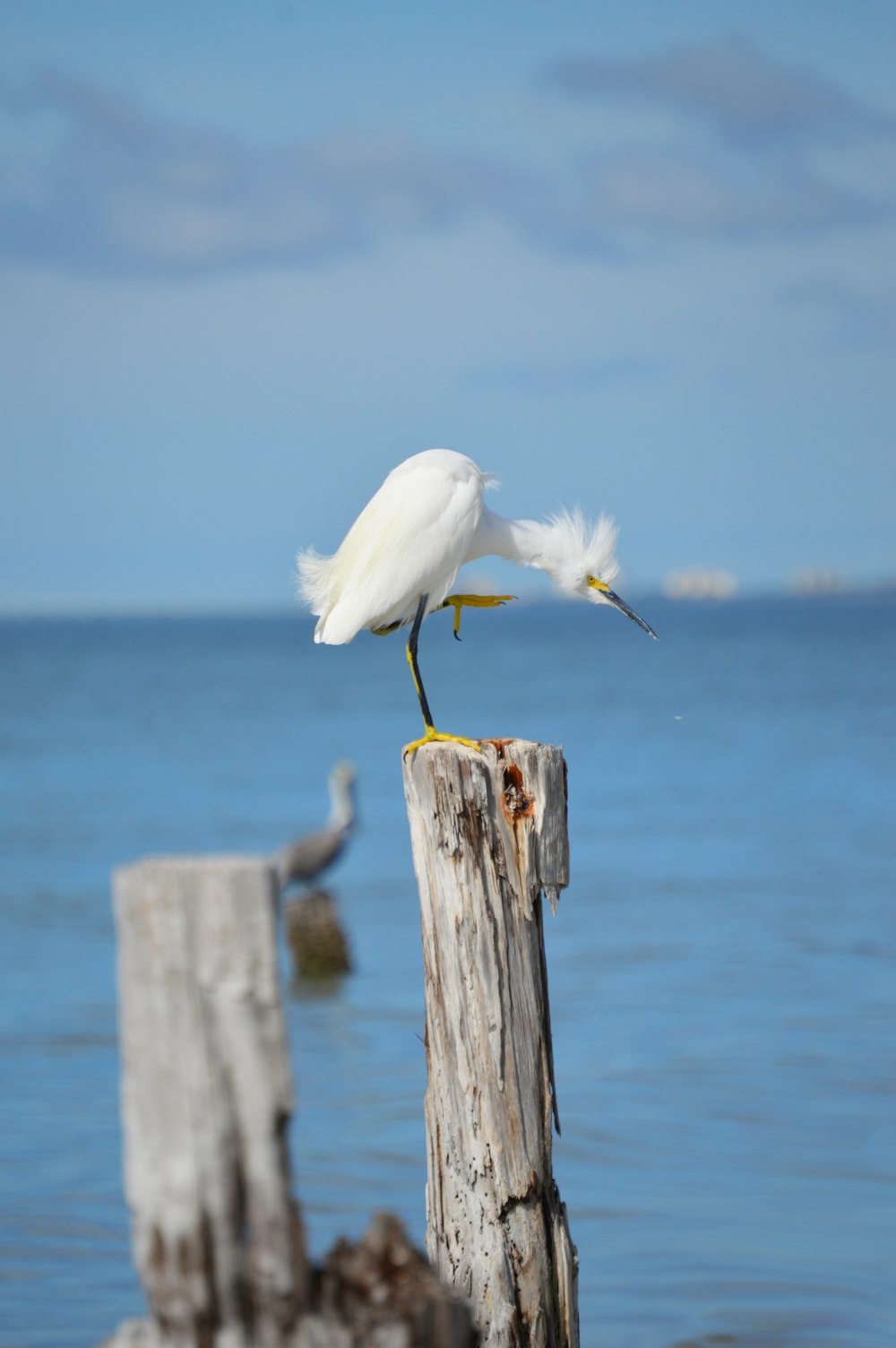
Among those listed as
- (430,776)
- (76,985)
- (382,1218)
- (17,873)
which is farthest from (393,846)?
(382,1218)

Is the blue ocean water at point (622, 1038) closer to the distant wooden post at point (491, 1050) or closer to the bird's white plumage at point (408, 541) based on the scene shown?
the distant wooden post at point (491, 1050)

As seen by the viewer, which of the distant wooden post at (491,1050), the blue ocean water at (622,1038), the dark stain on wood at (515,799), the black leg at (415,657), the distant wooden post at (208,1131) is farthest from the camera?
the blue ocean water at (622,1038)

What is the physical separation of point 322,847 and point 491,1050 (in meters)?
9.60

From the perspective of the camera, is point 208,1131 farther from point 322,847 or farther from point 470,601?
point 322,847

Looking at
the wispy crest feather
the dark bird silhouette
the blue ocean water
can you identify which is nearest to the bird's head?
the wispy crest feather

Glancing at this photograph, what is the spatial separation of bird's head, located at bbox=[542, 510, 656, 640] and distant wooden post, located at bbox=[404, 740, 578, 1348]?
5.56ft

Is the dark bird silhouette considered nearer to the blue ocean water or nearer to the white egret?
the blue ocean water

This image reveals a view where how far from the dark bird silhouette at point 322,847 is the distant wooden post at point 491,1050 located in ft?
29.6

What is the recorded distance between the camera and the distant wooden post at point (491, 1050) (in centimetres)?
410

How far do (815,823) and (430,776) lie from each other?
60.4 ft

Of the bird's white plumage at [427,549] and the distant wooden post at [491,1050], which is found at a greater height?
the bird's white plumage at [427,549]

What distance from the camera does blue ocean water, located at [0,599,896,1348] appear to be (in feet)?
23.7

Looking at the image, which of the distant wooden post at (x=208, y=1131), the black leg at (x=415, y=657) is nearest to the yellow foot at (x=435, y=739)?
the black leg at (x=415, y=657)

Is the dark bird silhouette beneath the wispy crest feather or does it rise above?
beneath
